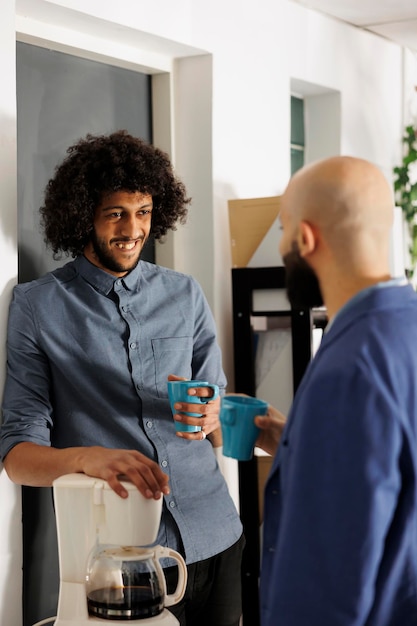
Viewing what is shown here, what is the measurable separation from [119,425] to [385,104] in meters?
2.43

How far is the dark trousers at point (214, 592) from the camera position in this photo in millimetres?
2281

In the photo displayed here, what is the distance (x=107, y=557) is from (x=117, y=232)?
798 mm

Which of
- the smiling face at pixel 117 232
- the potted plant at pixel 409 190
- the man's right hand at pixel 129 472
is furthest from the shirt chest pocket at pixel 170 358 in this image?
the potted plant at pixel 409 190

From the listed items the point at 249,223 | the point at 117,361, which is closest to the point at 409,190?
the point at 249,223

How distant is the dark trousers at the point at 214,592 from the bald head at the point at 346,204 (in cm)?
108

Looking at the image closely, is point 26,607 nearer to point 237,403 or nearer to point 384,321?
point 237,403

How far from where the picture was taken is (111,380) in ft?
7.47

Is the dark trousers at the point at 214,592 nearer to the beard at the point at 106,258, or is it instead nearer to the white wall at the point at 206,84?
the white wall at the point at 206,84

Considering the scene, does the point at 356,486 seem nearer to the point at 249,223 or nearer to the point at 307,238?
the point at 307,238

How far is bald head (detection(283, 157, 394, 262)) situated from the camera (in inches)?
58.4

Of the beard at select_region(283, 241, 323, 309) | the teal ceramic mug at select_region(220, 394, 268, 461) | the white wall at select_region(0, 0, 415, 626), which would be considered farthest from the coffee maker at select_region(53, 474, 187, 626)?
the beard at select_region(283, 241, 323, 309)

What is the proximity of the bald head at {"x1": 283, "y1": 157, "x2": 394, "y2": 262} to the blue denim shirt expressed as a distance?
0.90m

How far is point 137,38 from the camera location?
9.28 ft

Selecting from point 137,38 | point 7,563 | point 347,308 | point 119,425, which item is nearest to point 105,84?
point 137,38
